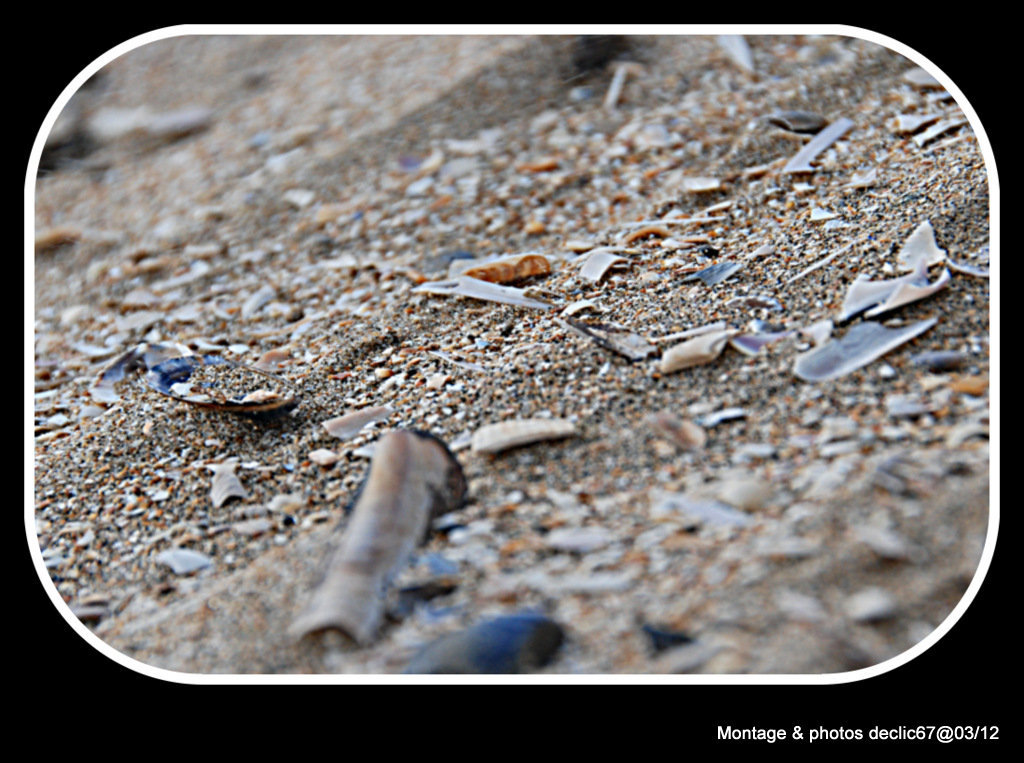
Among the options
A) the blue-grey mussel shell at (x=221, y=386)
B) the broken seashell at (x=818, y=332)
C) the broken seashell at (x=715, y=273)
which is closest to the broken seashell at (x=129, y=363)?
the blue-grey mussel shell at (x=221, y=386)

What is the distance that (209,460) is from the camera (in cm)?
111

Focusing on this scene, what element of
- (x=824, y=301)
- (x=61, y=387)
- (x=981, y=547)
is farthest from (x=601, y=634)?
(x=61, y=387)

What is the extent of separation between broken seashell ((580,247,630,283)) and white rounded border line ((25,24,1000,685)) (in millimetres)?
360

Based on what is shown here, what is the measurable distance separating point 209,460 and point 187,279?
0.61m

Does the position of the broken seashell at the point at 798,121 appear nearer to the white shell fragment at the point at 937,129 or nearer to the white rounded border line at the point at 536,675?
the white shell fragment at the point at 937,129

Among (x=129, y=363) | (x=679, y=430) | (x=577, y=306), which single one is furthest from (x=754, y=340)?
(x=129, y=363)

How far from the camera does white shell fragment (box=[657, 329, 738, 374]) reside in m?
1.05

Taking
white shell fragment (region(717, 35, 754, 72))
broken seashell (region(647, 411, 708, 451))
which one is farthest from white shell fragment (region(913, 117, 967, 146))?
broken seashell (region(647, 411, 708, 451))

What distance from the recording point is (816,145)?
1.45 meters

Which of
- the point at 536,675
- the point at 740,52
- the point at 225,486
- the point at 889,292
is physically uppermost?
the point at 740,52

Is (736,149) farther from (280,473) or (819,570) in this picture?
(280,473)

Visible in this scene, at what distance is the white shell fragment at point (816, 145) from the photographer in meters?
1.41

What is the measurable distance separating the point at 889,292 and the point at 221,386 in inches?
39.3

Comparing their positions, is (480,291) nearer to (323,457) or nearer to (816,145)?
(323,457)
